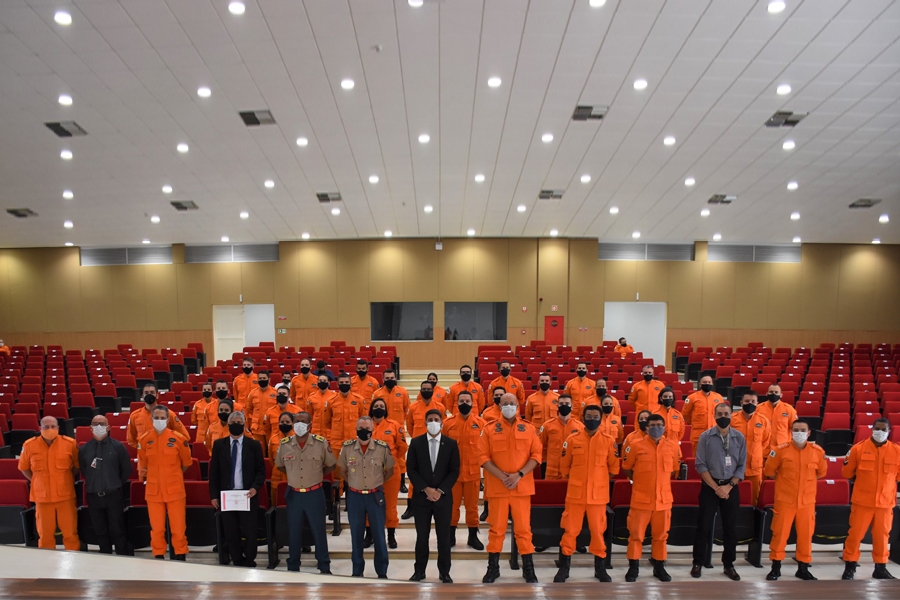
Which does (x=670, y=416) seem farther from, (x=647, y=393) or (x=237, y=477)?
(x=237, y=477)

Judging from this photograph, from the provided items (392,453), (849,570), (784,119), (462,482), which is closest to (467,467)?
(462,482)

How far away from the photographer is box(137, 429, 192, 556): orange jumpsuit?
5.69m

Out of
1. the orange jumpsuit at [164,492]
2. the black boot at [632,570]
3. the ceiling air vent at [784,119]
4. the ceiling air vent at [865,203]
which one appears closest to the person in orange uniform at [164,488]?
the orange jumpsuit at [164,492]

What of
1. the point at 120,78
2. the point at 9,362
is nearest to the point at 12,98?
the point at 120,78

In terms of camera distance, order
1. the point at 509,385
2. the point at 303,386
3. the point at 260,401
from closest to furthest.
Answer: the point at 260,401 → the point at 509,385 → the point at 303,386

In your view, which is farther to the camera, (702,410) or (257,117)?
(257,117)

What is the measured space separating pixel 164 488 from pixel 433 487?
280cm

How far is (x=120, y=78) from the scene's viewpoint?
837 cm

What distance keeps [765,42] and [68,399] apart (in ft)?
46.4

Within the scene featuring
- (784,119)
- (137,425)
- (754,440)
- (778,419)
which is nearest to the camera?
(754,440)

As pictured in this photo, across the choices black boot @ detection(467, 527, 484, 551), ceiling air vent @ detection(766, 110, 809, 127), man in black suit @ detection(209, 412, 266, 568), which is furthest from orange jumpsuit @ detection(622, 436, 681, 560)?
ceiling air vent @ detection(766, 110, 809, 127)

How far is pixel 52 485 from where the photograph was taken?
18.6 ft

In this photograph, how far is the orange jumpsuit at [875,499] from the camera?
5535 mm

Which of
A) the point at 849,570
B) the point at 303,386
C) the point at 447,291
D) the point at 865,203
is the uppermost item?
the point at 865,203
